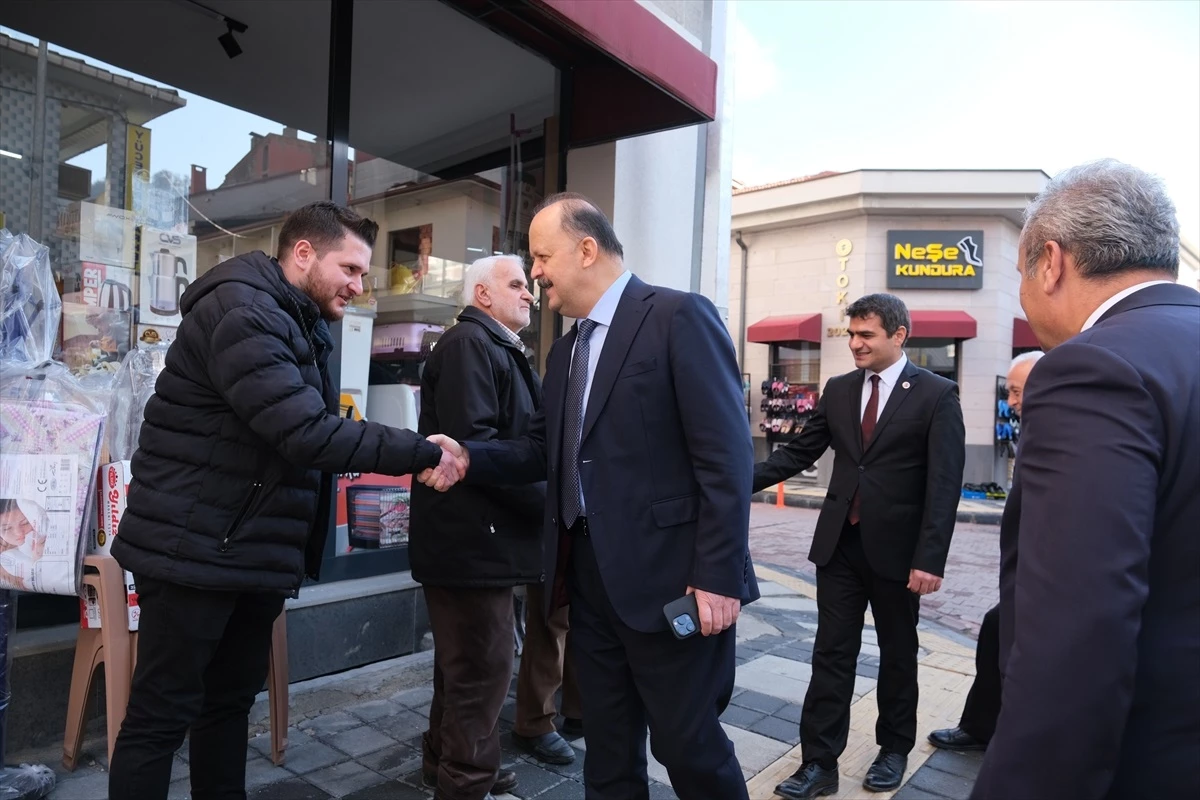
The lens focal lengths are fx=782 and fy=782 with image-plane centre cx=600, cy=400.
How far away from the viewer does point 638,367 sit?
224cm

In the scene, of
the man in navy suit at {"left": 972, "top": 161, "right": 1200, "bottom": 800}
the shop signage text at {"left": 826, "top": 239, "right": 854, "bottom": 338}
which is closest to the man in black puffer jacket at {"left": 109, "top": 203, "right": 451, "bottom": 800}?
the man in navy suit at {"left": 972, "top": 161, "right": 1200, "bottom": 800}

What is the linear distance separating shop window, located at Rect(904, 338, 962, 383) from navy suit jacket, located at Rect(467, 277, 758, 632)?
18002 millimetres

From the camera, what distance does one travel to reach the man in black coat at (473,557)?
281 centimetres

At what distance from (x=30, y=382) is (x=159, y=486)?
1131 mm

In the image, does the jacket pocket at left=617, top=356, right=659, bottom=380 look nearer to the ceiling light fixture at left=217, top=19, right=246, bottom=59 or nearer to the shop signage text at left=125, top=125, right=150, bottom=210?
the shop signage text at left=125, top=125, right=150, bottom=210

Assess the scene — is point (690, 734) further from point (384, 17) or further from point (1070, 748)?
point (384, 17)

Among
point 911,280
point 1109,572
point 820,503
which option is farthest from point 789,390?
point 1109,572

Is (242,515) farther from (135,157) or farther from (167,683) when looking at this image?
(135,157)

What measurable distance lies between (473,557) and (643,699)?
957 millimetres

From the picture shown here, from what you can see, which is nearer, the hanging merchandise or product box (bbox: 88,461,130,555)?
the hanging merchandise

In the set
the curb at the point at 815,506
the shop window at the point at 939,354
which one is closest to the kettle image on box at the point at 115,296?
the curb at the point at 815,506

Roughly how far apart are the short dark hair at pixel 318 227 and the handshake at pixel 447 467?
0.74 m

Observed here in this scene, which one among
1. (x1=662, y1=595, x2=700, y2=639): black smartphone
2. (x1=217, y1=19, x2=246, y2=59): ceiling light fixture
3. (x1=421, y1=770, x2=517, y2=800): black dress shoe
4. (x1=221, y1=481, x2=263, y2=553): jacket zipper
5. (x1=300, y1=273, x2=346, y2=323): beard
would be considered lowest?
(x1=421, y1=770, x2=517, y2=800): black dress shoe

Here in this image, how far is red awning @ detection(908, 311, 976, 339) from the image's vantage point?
18172 millimetres
